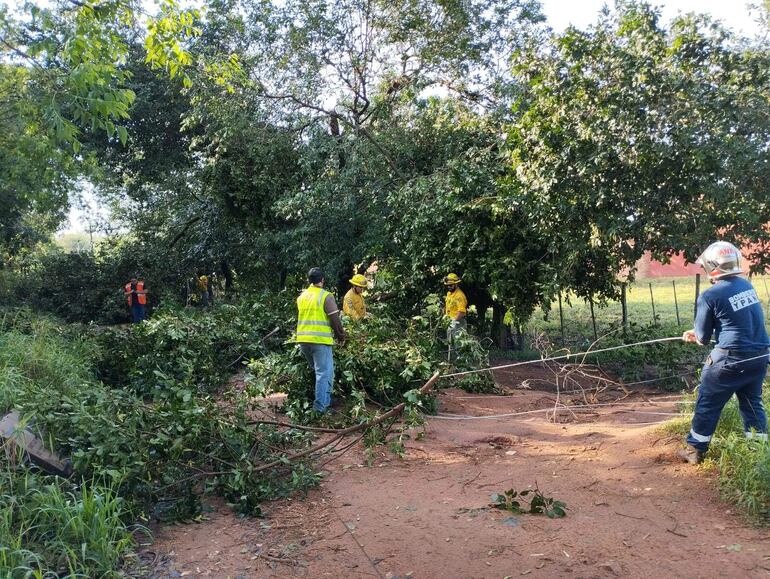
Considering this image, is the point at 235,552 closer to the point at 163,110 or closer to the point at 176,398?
the point at 176,398

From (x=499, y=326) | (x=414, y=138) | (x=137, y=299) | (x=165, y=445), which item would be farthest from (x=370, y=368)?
(x=137, y=299)

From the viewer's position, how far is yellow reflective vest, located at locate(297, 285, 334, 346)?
6.73m

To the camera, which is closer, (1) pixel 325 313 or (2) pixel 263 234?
(1) pixel 325 313

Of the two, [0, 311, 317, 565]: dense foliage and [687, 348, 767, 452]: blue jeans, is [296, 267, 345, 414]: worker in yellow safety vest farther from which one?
[687, 348, 767, 452]: blue jeans

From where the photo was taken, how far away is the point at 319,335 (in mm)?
6727

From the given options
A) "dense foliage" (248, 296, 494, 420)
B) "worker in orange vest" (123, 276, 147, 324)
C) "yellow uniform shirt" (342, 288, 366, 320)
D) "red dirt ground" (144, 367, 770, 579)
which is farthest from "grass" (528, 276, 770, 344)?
"worker in orange vest" (123, 276, 147, 324)

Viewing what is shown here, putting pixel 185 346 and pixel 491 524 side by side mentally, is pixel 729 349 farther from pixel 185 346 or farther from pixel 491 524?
pixel 185 346

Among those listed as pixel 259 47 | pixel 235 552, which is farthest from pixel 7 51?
pixel 235 552

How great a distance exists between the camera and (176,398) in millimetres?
5195

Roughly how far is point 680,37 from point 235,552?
703cm

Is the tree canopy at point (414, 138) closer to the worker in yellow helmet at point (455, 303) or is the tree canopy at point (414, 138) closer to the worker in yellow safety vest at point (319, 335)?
the worker in yellow helmet at point (455, 303)

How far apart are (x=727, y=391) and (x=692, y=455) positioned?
58cm

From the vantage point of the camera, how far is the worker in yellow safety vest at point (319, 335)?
265 inches

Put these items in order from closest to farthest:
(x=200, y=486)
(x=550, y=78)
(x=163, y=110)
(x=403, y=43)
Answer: (x=200, y=486), (x=550, y=78), (x=403, y=43), (x=163, y=110)
